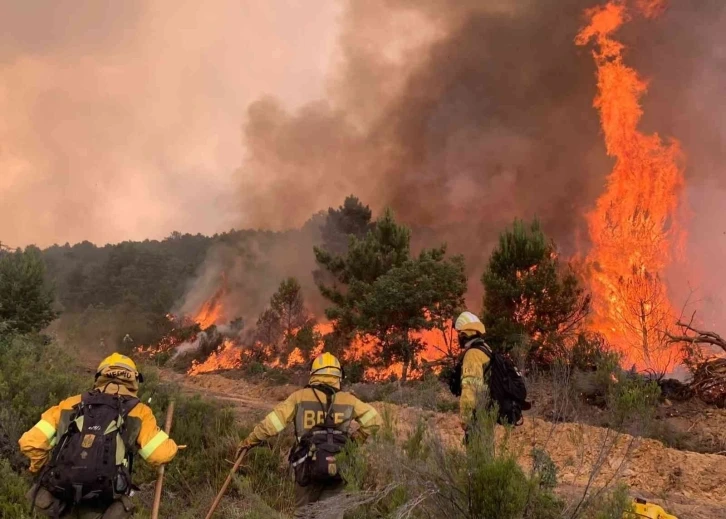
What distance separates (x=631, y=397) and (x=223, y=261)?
48.2 m

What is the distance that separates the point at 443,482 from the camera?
3713 mm

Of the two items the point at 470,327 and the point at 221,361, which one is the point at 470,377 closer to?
the point at 470,327

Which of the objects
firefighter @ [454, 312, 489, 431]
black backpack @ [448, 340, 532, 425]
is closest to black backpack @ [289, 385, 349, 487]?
firefighter @ [454, 312, 489, 431]

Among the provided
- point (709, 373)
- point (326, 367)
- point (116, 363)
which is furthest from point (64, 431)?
point (709, 373)

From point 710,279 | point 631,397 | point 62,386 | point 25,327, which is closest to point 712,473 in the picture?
point 631,397

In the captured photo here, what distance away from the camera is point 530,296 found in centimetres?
1777

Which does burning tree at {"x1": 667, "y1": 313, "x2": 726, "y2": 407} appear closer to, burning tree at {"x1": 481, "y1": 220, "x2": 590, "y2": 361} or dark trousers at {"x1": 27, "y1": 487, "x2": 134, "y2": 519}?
burning tree at {"x1": 481, "y1": 220, "x2": 590, "y2": 361}

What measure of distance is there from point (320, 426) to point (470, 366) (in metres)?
1.78

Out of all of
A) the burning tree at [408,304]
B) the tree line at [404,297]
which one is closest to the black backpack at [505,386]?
the tree line at [404,297]

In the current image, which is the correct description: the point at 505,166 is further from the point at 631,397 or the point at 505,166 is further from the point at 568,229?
the point at 631,397

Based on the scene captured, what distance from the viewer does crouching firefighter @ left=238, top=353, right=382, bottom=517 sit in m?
4.33

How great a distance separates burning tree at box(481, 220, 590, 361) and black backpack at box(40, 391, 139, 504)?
48.5ft

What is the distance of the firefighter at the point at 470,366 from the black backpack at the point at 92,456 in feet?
9.49

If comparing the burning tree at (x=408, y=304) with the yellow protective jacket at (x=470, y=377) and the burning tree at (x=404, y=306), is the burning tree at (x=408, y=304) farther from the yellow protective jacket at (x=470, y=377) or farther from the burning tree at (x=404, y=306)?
the yellow protective jacket at (x=470, y=377)
